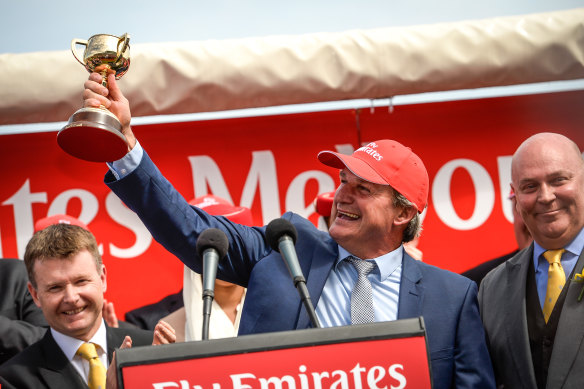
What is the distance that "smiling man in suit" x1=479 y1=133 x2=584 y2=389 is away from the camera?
114 inches

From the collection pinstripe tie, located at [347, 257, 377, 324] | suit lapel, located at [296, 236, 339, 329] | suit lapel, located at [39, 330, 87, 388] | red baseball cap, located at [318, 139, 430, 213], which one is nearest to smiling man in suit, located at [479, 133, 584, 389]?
red baseball cap, located at [318, 139, 430, 213]

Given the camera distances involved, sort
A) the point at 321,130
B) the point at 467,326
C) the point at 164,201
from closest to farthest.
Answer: the point at 164,201 → the point at 467,326 → the point at 321,130

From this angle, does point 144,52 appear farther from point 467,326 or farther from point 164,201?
point 467,326

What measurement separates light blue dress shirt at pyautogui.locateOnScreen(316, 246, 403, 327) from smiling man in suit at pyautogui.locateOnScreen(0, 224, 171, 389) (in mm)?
1272

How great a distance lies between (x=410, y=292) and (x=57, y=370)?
5.47 ft

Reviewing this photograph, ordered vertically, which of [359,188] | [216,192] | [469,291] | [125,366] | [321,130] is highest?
[321,130]

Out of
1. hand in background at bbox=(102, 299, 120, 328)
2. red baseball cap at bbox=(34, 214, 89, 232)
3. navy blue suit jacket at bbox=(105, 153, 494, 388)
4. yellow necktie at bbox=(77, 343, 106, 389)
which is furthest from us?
red baseball cap at bbox=(34, 214, 89, 232)

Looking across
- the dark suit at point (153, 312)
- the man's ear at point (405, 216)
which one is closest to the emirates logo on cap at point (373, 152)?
the man's ear at point (405, 216)

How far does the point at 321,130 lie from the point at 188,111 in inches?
32.6

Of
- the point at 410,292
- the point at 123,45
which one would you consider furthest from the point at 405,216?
the point at 123,45

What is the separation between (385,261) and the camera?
113 inches

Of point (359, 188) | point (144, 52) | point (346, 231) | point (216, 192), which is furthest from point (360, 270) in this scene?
point (144, 52)

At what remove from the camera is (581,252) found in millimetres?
3109

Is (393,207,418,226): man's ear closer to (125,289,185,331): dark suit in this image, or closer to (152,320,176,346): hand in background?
(152,320,176,346): hand in background
